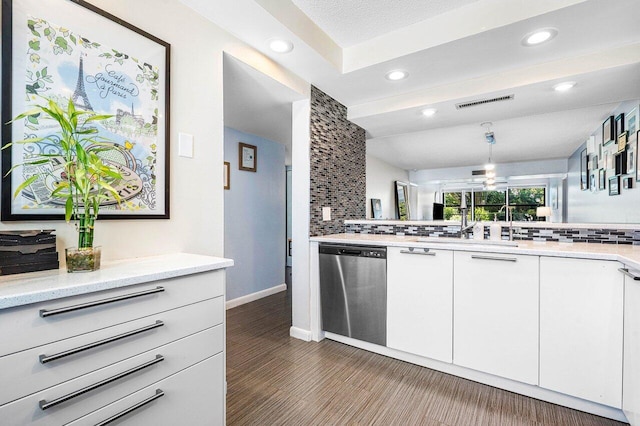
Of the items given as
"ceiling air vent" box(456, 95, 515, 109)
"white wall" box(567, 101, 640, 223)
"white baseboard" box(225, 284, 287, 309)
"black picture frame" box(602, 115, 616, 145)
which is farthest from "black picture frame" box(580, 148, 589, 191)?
"white baseboard" box(225, 284, 287, 309)

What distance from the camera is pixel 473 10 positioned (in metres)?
1.91

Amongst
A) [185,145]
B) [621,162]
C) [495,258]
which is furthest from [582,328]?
[185,145]

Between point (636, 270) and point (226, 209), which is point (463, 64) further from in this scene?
point (226, 209)

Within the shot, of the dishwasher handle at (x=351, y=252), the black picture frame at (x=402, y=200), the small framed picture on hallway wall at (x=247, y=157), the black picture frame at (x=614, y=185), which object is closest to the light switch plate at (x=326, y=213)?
the dishwasher handle at (x=351, y=252)

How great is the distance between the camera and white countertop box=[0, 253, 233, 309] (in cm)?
83

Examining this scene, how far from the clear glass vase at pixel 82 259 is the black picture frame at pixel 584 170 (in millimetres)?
3264

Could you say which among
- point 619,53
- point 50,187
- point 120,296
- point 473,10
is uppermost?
point 473,10

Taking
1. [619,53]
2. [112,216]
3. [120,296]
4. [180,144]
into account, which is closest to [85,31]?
[180,144]

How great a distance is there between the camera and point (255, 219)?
3.93 m

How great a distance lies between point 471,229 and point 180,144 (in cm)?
239

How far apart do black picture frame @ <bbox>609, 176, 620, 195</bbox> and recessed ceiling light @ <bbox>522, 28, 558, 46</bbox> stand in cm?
118

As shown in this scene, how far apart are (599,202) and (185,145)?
2.98 m

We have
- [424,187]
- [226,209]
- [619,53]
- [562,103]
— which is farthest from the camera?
[226,209]

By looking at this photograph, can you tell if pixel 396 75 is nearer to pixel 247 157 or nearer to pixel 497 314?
pixel 497 314
